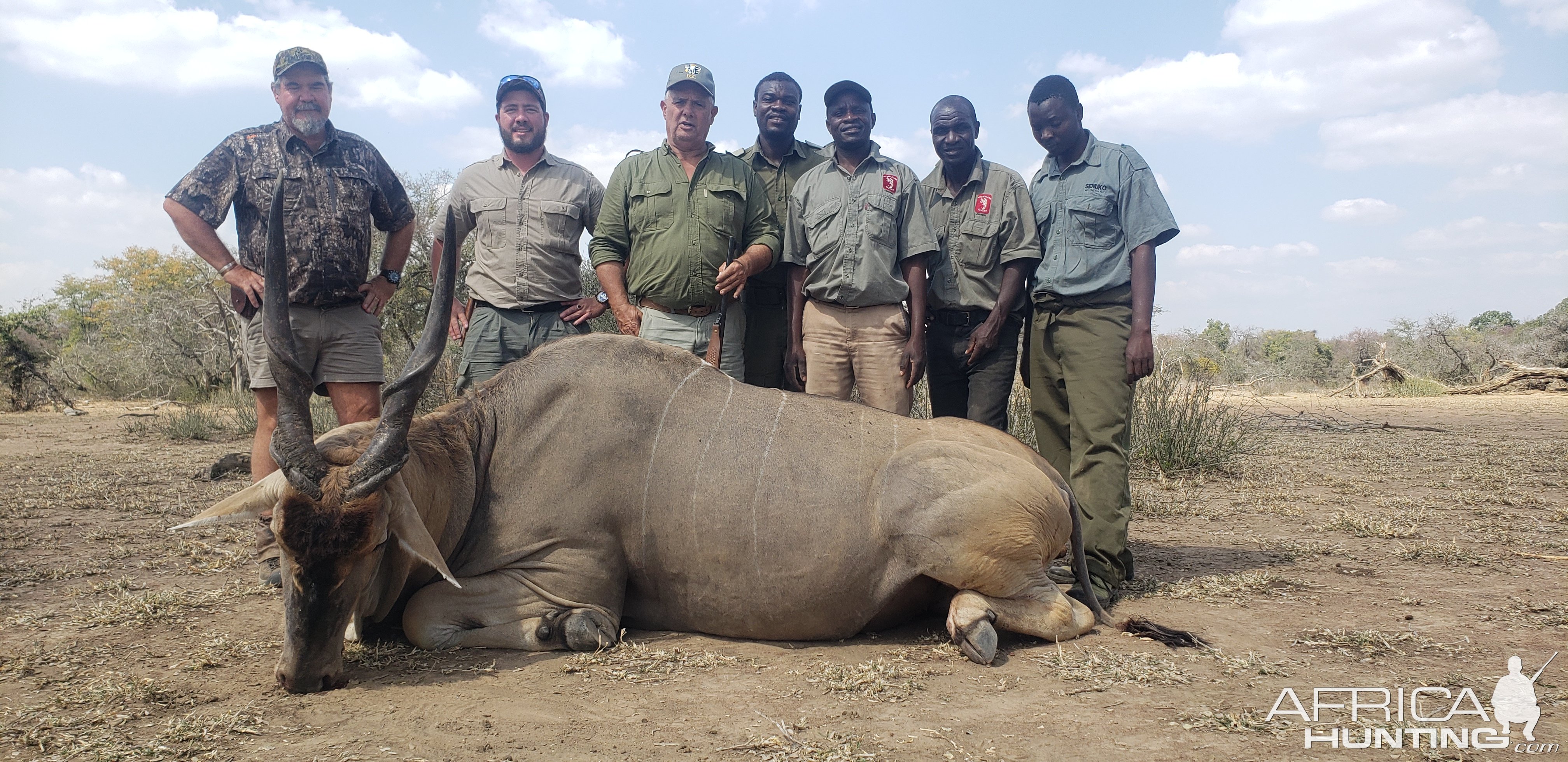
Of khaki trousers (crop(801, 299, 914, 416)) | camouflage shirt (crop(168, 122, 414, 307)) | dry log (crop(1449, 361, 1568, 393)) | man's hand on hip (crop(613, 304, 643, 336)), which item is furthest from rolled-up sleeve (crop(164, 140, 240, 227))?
dry log (crop(1449, 361, 1568, 393))

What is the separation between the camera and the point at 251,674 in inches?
153

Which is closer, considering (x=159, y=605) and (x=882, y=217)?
(x=159, y=605)

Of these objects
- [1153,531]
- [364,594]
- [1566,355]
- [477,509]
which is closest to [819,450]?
[477,509]

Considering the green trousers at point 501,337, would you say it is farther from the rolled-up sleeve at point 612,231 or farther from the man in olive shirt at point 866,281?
the man in olive shirt at point 866,281

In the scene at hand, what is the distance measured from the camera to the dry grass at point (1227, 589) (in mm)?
5223

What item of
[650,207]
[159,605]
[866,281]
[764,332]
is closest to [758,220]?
[650,207]

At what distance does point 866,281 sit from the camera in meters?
6.11

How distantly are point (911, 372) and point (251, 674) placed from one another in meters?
3.98

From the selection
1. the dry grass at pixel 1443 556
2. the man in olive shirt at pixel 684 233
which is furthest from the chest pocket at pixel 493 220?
the dry grass at pixel 1443 556

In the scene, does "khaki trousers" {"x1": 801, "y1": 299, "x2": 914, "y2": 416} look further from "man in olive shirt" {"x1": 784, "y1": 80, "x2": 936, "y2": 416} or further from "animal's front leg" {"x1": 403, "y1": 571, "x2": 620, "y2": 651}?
"animal's front leg" {"x1": 403, "y1": 571, "x2": 620, "y2": 651}

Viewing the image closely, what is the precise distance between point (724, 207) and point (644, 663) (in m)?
3.12

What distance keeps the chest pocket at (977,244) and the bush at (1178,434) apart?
387 cm

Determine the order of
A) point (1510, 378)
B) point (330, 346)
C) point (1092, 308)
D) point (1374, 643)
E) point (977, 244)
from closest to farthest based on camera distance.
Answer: point (1374, 643), point (1092, 308), point (330, 346), point (977, 244), point (1510, 378)

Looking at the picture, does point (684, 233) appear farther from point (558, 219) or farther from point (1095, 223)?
point (1095, 223)
